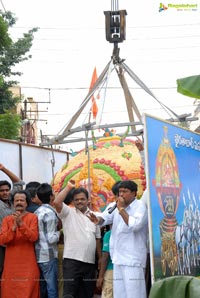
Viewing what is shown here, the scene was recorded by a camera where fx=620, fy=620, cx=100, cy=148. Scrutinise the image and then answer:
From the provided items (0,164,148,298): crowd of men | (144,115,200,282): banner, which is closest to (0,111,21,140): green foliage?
(0,164,148,298): crowd of men

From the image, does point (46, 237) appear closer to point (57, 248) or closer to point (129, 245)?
point (57, 248)

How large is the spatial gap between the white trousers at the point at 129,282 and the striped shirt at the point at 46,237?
0.75 m

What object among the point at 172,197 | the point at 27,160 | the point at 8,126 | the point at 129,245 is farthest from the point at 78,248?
the point at 8,126

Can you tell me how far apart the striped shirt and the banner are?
4.20ft

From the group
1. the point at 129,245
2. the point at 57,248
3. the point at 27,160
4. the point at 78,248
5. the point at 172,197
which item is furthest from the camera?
the point at 27,160

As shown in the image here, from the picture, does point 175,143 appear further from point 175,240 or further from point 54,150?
point 54,150

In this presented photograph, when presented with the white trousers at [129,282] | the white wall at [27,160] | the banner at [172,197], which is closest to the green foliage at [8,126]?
the white wall at [27,160]

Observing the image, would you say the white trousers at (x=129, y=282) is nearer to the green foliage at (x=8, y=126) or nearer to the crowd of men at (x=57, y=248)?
the crowd of men at (x=57, y=248)

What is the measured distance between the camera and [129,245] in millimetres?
5395

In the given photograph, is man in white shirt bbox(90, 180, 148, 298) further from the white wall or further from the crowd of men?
the white wall

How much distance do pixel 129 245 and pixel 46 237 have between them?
0.91 meters

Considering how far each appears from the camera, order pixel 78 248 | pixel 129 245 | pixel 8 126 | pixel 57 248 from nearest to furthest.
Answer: pixel 129 245 → pixel 78 248 → pixel 57 248 → pixel 8 126

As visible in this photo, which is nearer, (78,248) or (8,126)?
(78,248)

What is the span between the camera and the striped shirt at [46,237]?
5.87 m
